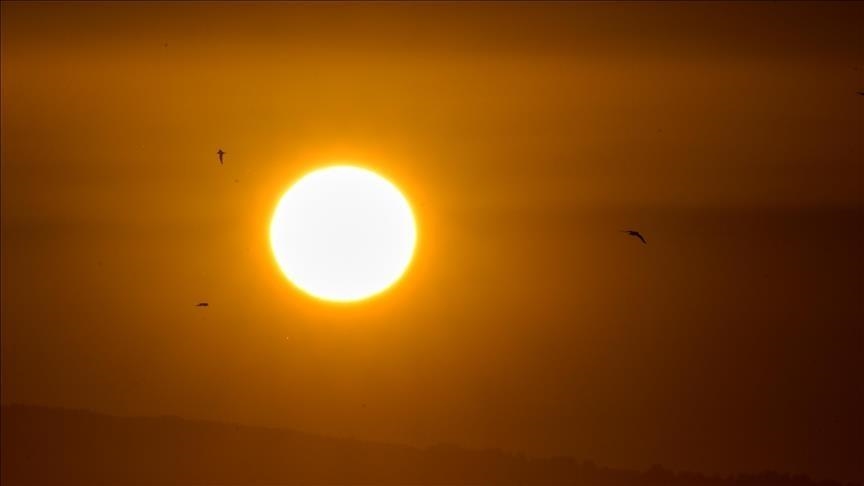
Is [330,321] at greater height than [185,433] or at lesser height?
greater

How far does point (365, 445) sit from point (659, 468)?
68.1 inches

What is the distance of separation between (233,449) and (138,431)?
598 mm

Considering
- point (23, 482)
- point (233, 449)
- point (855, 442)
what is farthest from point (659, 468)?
point (23, 482)

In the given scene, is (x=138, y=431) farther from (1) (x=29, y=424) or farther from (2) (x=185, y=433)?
(1) (x=29, y=424)

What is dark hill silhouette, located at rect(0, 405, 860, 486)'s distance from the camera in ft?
16.2

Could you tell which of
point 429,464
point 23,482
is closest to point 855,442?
point 429,464

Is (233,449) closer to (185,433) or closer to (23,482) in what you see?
(185,433)

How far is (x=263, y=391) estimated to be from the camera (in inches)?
202

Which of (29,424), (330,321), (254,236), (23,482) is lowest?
(23,482)

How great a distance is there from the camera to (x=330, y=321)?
16.8 feet

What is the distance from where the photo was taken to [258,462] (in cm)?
499

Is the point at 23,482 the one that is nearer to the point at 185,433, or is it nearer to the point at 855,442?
the point at 185,433

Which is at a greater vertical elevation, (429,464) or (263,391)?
(263,391)

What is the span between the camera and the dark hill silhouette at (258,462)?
494 cm
